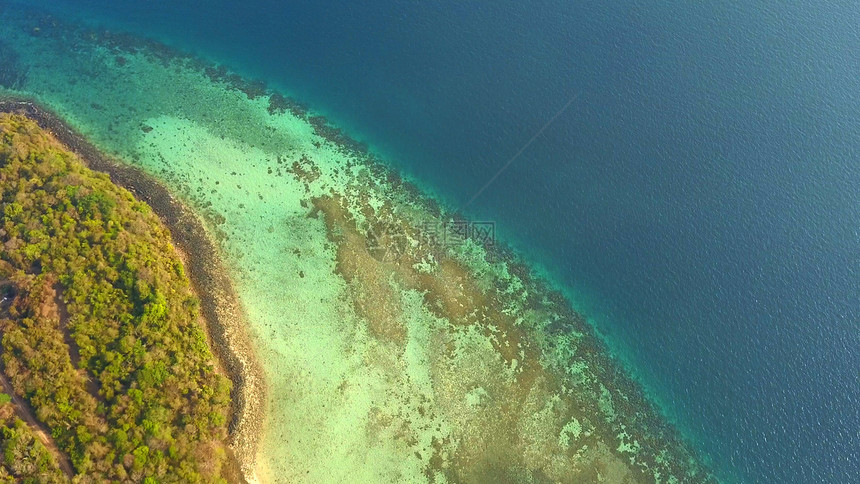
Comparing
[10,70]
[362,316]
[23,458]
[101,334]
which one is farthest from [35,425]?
[10,70]

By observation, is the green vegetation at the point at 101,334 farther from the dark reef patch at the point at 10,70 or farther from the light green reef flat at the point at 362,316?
the dark reef patch at the point at 10,70

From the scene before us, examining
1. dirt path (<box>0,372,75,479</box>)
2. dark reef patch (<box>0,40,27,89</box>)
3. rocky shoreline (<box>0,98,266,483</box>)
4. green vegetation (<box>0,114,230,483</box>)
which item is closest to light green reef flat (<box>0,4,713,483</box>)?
dark reef patch (<box>0,40,27,89</box>)

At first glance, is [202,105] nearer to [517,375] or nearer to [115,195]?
[115,195]

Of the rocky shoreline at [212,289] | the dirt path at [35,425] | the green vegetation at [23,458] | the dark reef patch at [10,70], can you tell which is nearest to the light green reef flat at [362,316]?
the dark reef patch at [10,70]

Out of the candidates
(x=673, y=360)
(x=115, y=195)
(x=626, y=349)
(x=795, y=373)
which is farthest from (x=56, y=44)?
(x=795, y=373)

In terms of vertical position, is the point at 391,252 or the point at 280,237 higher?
the point at 391,252

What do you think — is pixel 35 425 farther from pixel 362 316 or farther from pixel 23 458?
pixel 362 316

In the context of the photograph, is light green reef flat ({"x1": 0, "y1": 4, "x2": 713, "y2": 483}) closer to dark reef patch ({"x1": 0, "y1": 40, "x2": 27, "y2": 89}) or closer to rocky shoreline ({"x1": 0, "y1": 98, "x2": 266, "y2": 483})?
dark reef patch ({"x1": 0, "y1": 40, "x2": 27, "y2": 89})
